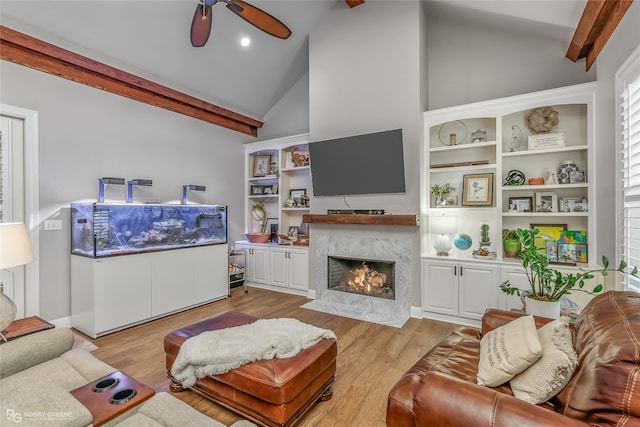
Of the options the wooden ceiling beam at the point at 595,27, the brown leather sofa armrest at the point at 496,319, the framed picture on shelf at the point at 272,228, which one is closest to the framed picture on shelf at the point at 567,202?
the wooden ceiling beam at the point at 595,27

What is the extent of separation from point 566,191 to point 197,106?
16.7 feet

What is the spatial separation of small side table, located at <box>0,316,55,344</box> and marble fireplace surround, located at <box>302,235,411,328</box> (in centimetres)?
271

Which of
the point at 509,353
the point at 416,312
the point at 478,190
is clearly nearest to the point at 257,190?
the point at 416,312

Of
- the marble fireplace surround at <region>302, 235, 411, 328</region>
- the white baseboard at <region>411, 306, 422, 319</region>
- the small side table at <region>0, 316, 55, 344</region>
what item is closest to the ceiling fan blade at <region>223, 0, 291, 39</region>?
the marble fireplace surround at <region>302, 235, 411, 328</region>

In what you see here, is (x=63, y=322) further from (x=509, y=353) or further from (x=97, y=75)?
(x=509, y=353)

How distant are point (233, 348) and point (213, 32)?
390cm

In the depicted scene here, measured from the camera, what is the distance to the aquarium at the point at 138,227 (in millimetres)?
3197

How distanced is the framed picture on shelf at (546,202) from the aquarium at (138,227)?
164 inches

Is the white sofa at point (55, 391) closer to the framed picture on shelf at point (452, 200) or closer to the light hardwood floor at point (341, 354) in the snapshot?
the light hardwood floor at point (341, 354)

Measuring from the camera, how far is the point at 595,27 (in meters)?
2.56

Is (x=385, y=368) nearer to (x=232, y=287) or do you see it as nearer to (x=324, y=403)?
(x=324, y=403)

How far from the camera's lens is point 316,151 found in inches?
168

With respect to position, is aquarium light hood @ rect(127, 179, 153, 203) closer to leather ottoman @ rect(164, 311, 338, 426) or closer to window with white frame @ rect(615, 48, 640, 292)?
leather ottoman @ rect(164, 311, 338, 426)

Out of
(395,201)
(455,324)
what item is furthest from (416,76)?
(455,324)
